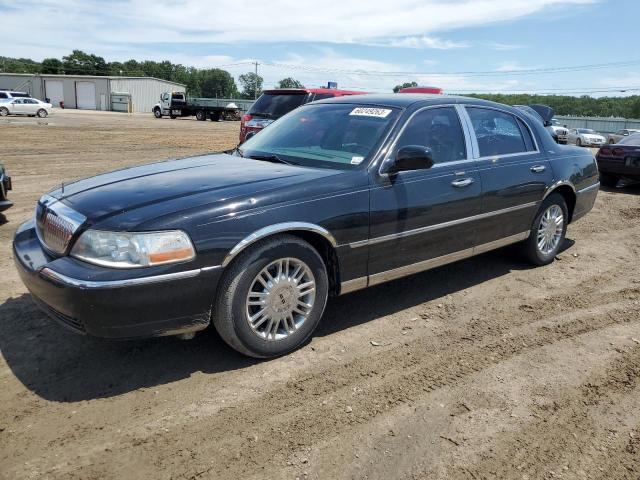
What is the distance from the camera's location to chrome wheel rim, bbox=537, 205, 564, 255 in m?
5.54

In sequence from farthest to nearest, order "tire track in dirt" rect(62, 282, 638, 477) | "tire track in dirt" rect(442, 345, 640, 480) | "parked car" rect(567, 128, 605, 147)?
"parked car" rect(567, 128, 605, 147), "tire track in dirt" rect(62, 282, 638, 477), "tire track in dirt" rect(442, 345, 640, 480)

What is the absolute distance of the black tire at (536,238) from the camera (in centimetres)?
542

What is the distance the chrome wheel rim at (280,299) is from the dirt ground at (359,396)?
0.23 meters

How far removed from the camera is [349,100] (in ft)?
15.5

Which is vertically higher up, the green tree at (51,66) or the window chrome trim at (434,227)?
the green tree at (51,66)

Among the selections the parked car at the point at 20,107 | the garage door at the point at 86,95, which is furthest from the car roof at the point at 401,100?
the garage door at the point at 86,95

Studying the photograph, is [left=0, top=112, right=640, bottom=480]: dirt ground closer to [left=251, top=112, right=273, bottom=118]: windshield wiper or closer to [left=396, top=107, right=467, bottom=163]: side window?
[left=396, top=107, right=467, bottom=163]: side window

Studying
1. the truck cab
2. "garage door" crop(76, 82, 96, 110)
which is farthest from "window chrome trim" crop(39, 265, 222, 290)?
"garage door" crop(76, 82, 96, 110)

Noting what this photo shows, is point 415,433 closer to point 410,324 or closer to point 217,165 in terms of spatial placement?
point 410,324

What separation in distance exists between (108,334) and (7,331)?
1338mm

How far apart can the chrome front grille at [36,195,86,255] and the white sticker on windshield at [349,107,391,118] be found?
228 cm

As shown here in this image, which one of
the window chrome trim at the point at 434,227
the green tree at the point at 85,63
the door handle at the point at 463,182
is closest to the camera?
the window chrome trim at the point at 434,227

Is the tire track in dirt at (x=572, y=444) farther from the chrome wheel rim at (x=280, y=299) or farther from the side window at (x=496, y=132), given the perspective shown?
the side window at (x=496, y=132)

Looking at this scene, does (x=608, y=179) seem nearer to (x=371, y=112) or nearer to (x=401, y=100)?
(x=401, y=100)
